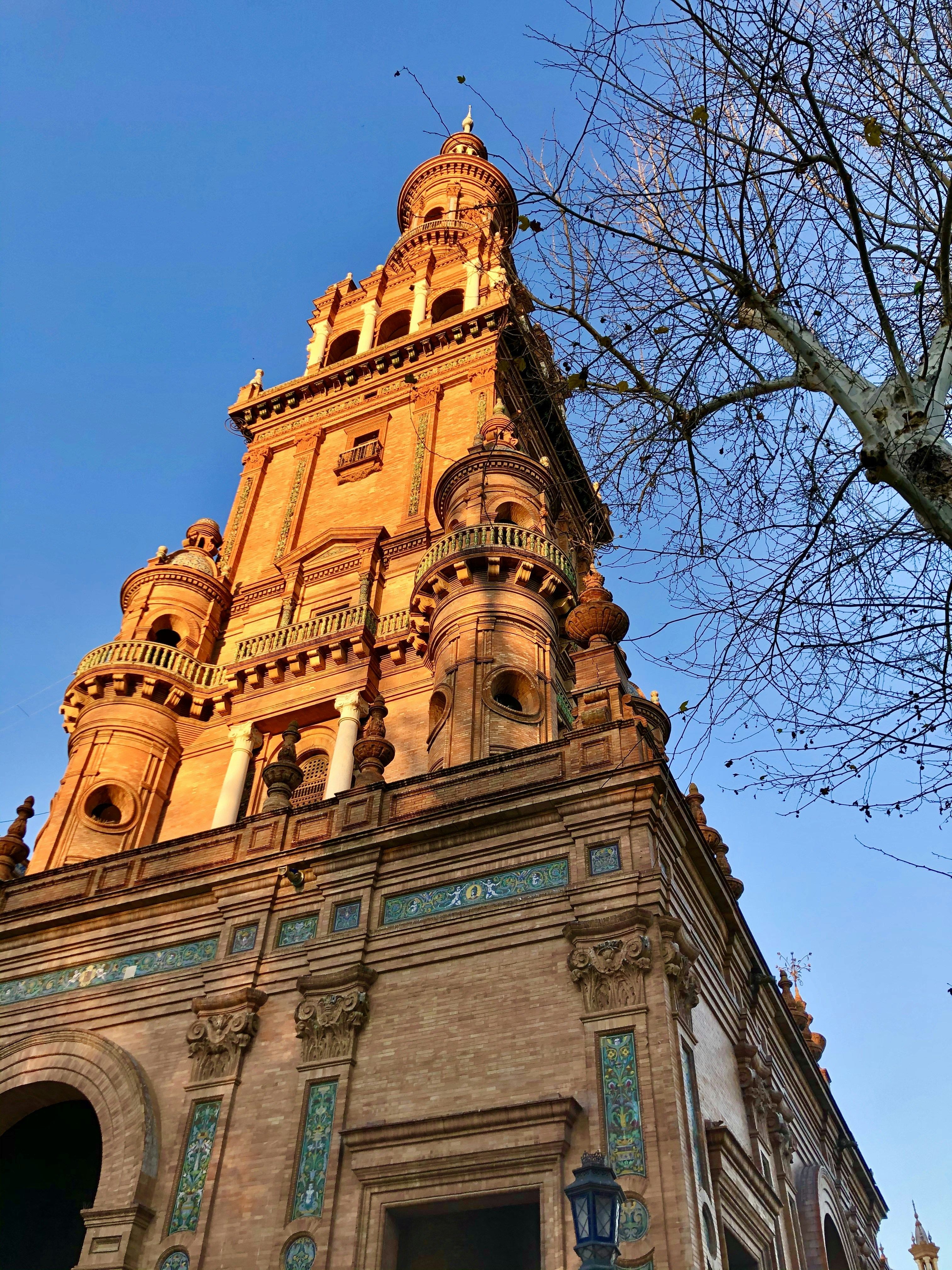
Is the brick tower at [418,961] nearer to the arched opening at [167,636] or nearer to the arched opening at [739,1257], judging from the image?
the arched opening at [739,1257]

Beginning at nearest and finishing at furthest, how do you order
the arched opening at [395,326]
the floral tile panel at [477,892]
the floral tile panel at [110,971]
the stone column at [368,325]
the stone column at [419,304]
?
the floral tile panel at [477,892] < the floral tile panel at [110,971] < the stone column at [419,304] < the stone column at [368,325] < the arched opening at [395,326]

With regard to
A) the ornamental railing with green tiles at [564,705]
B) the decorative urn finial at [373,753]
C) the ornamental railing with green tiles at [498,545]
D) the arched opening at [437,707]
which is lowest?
the decorative urn finial at [373,753]

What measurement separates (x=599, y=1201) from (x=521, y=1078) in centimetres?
474

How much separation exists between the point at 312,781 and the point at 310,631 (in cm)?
378

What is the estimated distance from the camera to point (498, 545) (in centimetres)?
2409

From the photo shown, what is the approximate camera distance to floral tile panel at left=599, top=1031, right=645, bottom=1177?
39.8ft

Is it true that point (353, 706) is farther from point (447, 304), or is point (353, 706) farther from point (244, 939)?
point (447, 304)

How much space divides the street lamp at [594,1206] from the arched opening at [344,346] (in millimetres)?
32798

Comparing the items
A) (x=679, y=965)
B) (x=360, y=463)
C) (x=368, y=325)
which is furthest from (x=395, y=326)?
(x=679, y=965)

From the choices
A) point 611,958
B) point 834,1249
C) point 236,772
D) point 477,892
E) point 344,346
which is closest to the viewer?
point 611,958

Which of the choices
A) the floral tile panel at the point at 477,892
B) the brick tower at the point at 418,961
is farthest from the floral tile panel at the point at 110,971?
the floral tile panel at the point at 477,892

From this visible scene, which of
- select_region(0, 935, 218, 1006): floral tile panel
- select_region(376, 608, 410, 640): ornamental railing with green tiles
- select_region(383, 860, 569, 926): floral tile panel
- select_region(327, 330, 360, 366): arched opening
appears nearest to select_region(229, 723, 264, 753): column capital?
select_region(376, 608, 410, 640): ornamental railing with green tiles

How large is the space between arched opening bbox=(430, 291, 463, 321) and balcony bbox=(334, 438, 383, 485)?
7344 mm

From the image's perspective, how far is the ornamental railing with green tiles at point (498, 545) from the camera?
951 inches
